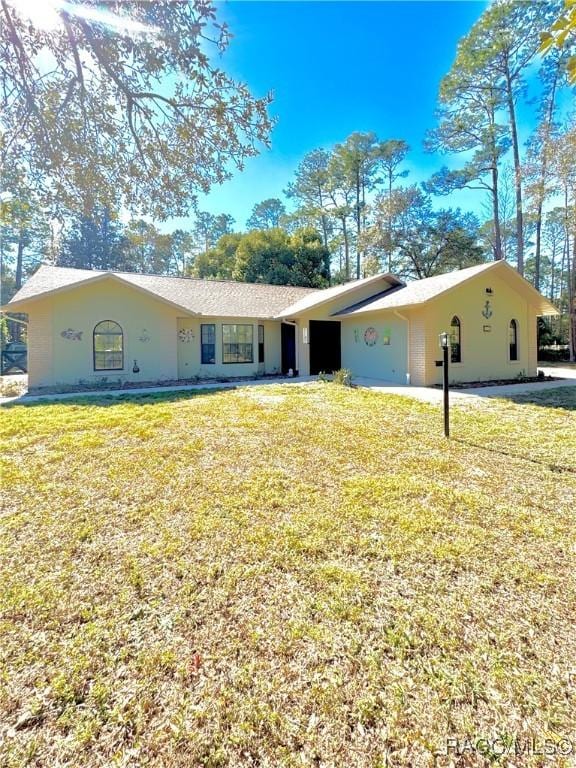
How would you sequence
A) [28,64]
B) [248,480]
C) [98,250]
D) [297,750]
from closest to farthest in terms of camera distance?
[297,750] → [248,480] → [28,64] → [98,250]

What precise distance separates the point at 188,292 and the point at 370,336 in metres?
8.47

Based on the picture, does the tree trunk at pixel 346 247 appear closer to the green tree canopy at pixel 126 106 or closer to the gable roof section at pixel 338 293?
the gable roof section at pixel 338 293

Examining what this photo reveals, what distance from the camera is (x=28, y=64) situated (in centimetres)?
507

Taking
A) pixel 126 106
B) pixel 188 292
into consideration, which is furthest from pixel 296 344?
pixel 126 106

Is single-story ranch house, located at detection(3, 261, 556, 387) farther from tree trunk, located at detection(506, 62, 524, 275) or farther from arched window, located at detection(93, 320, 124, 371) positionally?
tree trunk, located at detection(506, 62, 524, 275)

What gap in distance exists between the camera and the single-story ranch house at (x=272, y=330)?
41.2 feet

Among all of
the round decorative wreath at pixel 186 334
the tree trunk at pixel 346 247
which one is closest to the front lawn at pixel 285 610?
the round decorative wreath at pixel 186 334

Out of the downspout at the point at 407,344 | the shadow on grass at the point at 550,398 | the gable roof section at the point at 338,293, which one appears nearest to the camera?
the shadow on grass at the point at 550,398

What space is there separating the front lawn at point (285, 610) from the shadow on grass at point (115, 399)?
14.6 ft

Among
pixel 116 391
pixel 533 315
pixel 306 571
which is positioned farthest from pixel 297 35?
pixel 533 315

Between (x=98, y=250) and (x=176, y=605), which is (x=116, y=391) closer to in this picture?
(x=176, y=605)

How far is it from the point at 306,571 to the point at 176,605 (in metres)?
0.93

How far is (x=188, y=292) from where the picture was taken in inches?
658

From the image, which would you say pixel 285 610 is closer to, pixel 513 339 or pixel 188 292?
pixel 513 339
